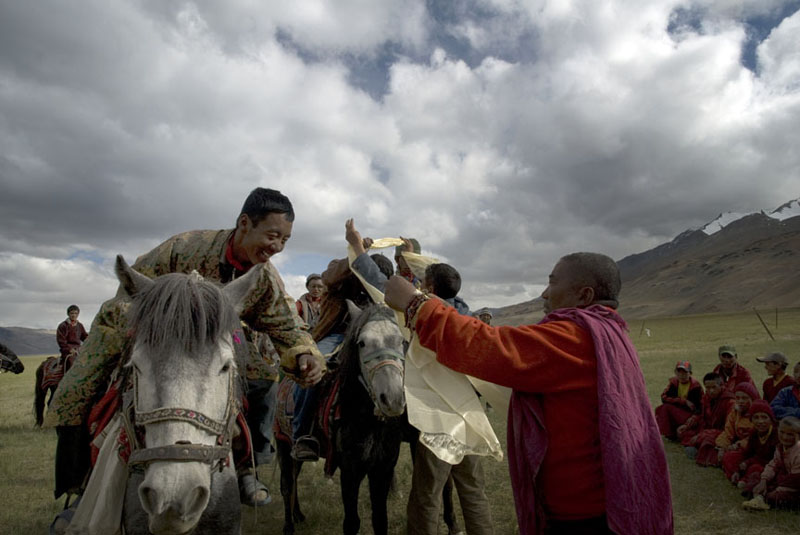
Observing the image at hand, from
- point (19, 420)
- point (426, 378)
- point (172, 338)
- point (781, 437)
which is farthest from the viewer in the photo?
point (19, 420)

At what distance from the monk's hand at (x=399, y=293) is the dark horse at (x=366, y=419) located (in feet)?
6.21

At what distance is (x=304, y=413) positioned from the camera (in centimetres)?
537

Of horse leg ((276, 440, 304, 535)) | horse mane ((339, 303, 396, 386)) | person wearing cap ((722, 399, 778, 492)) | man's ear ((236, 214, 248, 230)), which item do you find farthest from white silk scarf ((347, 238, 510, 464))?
person wearing cap ((722, 399, 778, 492))

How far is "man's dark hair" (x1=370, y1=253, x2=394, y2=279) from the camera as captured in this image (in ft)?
20.4

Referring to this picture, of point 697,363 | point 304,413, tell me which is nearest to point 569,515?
point 304,413

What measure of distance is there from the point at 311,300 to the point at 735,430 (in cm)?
761

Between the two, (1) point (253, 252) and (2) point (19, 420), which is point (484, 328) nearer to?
(1) point (253, 252)

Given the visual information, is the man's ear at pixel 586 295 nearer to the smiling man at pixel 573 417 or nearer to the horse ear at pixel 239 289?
the smiling man at pixel 573 417

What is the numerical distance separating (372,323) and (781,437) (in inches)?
238

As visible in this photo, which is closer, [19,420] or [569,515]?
[569,515]

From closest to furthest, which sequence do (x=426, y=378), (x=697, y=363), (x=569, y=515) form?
(x=569, y=515), (x=426, y=378), (x=697, y=363)

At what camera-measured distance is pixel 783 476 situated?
6.34m

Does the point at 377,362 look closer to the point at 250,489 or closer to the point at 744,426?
the point at 250,489

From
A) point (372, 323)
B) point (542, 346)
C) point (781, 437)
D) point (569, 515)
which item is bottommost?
point (781, 437)
